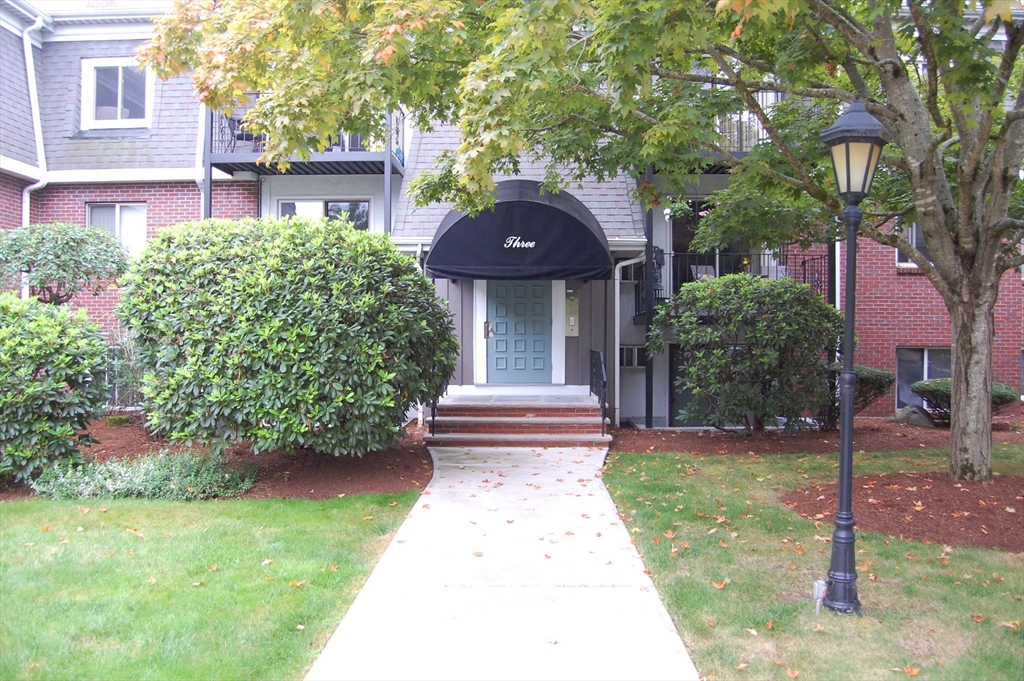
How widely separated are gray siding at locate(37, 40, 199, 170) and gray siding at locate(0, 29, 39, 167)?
1.08ft

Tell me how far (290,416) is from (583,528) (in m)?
3.13

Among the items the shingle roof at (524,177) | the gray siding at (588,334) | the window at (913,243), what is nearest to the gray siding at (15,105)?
the shingle roof at (524,177)

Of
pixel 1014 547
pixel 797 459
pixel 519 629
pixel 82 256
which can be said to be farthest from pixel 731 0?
pixel 82 256

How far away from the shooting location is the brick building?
13.0m

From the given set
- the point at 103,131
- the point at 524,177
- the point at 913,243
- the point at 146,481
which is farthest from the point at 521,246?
the point at 103,131

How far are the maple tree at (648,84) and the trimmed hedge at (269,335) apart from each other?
1165 millimetres

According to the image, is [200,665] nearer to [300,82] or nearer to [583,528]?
[583,528]

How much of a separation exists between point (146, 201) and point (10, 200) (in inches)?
86.9

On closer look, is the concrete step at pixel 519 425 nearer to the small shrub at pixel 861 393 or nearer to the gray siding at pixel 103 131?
the small shrub at pixel 861 393

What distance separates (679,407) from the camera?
46.4 feet

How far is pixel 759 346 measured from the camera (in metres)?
10.9

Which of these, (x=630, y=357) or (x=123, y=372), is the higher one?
(x=630, y=357)

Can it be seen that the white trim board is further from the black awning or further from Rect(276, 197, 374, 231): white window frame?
the black awning

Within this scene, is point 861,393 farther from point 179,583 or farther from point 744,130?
point 179,583
